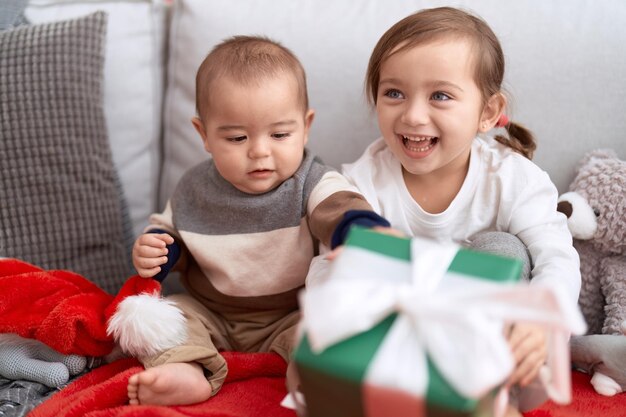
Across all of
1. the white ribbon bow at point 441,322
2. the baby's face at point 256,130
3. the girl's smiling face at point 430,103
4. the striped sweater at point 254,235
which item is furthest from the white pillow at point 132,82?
the white ribbon bow at point 441,322

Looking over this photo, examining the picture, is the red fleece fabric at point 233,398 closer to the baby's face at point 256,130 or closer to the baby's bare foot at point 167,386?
the baby's bare foot at point 167,386

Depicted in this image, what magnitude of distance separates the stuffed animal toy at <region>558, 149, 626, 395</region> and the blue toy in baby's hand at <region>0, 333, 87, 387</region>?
0.85 m

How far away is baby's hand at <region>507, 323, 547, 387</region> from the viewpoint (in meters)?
0.76

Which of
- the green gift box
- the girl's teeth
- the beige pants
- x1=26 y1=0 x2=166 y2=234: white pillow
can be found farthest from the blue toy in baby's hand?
the girl's teeth

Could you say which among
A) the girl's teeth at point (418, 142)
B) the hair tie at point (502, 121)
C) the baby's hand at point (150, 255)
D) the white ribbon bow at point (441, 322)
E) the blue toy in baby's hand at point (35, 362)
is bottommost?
the blue toy in baby's hand at point (35, 362)

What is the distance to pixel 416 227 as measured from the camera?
1184 millimetres

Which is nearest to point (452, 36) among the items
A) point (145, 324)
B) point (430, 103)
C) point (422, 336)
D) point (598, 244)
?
point (430, 103)

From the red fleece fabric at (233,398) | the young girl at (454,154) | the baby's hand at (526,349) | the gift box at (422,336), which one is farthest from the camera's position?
the young girl at (454,154)

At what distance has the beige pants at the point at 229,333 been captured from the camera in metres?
1.08

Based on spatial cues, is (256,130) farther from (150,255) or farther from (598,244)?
(598,244)

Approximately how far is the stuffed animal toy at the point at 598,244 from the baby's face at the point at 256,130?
513 millimetres

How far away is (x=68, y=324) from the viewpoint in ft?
3.49

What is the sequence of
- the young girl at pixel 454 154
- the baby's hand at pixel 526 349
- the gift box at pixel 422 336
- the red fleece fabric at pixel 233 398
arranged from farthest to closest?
1. the young girl at pixel 454 154
2. the red fleece fabric at pixel 233 398
3. the baby's hand at pixel 526 349
4. the gift box at pixel 422 336

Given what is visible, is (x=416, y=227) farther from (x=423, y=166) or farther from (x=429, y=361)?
(x=429, y=361)
